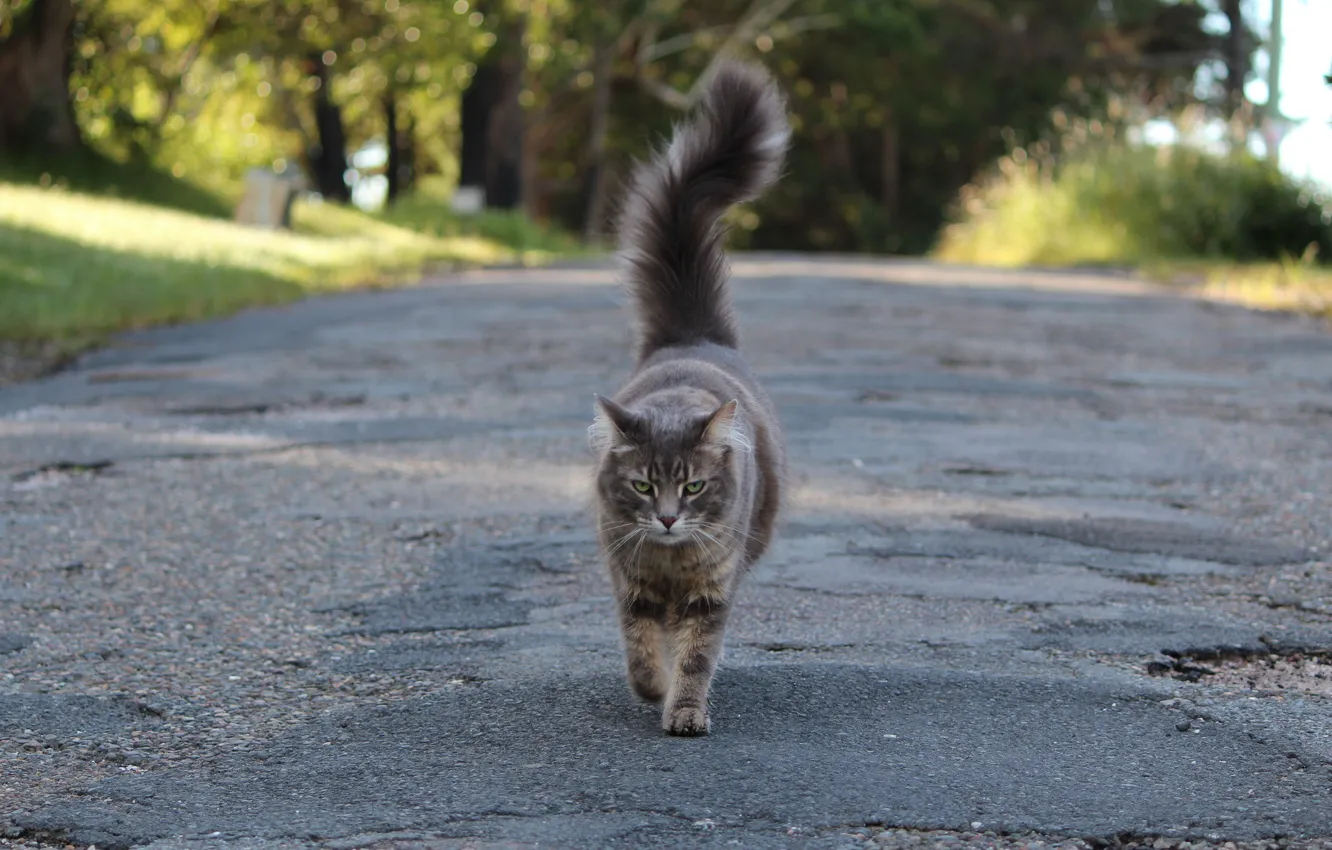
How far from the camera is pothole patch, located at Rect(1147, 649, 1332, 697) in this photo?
412 cm

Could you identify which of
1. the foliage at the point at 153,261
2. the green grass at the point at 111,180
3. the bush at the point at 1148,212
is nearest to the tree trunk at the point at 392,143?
the green grass at the point at 111,180

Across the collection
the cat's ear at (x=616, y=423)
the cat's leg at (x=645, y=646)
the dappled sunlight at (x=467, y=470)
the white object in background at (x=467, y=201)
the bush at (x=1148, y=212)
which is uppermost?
the bush at (x=1148, y=212)

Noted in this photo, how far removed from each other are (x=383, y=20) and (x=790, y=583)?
20776mm

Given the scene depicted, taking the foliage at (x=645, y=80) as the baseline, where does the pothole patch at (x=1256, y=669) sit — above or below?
below

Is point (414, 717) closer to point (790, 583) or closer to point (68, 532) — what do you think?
point (790, 583)

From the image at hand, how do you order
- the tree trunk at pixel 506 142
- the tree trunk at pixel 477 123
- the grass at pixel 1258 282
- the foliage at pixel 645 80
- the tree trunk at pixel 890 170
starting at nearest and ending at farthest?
the grass at pixel 1258 282 → the foliage at pixel 645 80 → the tree trunk at pixel 506 142 → the tree trunk at pixel 477 123 → the tree trunk at pixel 890 170

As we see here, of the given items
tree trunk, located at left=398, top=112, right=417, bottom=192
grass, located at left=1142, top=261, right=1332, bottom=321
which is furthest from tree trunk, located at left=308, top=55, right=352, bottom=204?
grass, located at left=1142, top=261, right=1332, bottom=321

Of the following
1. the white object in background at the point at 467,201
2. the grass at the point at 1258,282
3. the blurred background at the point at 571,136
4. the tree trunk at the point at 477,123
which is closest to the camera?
the grass at the point at 1258,282

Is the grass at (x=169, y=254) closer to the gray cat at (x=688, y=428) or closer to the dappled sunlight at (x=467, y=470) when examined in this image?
the dappled sunlight at (x=467, y=470)

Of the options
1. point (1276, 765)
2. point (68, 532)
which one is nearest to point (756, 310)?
point (68, 532)

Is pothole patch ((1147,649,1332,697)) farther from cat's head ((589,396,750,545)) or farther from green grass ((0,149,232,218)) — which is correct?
A: green grass ((0,149,232,218))

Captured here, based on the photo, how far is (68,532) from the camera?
5.71 metres

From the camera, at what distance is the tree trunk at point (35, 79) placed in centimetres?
2011

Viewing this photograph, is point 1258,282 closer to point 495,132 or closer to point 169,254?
point 169,254
